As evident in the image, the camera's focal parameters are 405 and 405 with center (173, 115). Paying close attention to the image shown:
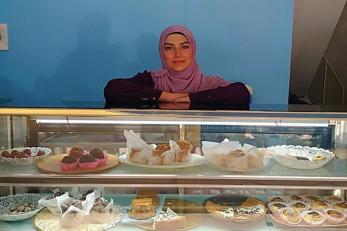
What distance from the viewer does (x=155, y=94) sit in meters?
2.05

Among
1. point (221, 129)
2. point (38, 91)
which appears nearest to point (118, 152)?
point (221, 129)

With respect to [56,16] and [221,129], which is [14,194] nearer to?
[221,129]

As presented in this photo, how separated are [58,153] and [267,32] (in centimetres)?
177

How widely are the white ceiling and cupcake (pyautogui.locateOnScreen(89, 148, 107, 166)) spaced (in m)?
3.26

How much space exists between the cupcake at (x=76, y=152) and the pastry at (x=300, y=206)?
101 cm

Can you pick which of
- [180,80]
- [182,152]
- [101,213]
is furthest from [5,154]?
[180,80]

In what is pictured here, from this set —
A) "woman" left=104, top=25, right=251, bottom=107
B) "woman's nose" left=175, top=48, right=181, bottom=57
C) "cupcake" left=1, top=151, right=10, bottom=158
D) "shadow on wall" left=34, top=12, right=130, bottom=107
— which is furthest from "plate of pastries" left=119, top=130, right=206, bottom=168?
"shadow on wall" left=34, top=12, right=130, bottom=107

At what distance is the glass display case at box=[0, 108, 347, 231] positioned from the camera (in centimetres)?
169

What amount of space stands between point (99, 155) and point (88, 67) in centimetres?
129

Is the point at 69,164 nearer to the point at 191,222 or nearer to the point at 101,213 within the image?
the point at 101,213

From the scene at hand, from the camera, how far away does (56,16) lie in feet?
9.39

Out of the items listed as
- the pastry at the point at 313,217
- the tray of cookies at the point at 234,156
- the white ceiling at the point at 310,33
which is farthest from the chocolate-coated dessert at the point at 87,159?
the white ceiling at the point at 310,33

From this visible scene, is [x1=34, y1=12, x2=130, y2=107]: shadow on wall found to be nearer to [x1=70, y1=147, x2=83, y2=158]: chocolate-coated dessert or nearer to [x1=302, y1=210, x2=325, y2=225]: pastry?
[x1=70, y1=147, x2=83, y2=158]: chocolate-coated dessert

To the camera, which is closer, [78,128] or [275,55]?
[78,128]
